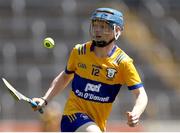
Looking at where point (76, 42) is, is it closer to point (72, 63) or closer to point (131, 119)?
point (72, 63)

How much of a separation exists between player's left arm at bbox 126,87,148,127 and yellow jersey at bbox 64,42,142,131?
0.23ft

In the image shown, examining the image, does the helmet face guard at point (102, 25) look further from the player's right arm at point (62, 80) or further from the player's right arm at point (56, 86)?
the player's right arm at point (56, 86)

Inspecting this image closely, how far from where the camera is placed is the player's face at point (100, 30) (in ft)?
17.7

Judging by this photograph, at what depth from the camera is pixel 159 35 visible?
550 inches

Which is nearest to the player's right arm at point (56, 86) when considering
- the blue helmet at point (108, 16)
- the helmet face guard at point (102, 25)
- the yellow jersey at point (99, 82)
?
the yellow jersey at point (99, 82)

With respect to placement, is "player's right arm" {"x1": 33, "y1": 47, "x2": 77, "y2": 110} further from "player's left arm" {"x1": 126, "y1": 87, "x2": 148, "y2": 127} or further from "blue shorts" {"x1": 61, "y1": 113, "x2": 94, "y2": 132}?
"player's left arm" {"x1": 126, "y1": 87, "x2": 148, "y2": 127}

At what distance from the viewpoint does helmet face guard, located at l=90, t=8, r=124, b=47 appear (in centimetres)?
538

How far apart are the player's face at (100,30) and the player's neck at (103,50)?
→ 0.10 metres

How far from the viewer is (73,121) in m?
5.45

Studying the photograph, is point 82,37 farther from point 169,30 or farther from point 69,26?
point 169,30

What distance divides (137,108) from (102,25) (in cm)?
72

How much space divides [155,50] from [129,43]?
531mm

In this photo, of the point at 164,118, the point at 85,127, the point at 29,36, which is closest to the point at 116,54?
the point at 85,127

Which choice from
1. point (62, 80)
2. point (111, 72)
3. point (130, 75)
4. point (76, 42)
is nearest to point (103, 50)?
point (111, 72)
